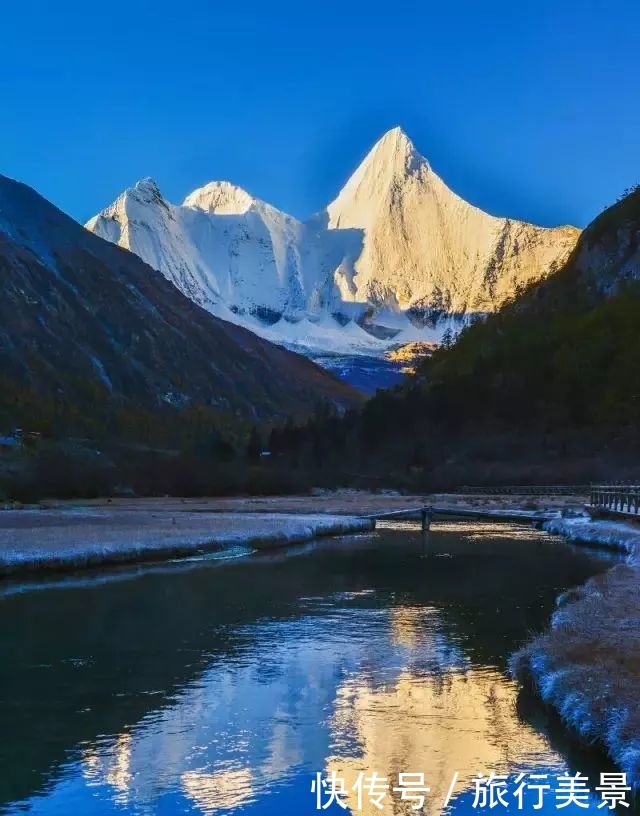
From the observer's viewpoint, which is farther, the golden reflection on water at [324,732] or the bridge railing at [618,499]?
the bridge railing at [618,499]

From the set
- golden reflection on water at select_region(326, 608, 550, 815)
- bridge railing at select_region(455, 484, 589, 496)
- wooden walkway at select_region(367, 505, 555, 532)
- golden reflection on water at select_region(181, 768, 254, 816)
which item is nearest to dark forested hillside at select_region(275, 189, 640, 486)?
bridge railing at select_region(455, 484, 589, 496)

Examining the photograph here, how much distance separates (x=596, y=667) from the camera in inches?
663

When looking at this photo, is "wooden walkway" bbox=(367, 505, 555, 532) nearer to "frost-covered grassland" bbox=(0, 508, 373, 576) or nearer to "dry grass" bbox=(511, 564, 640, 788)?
"frost-covered grassland" bbox=(0, 508, 373, 576)

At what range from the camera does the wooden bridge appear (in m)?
55.2

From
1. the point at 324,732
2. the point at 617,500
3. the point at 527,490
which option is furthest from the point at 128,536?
the point at 527,490

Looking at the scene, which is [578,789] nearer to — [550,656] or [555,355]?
[550,656]

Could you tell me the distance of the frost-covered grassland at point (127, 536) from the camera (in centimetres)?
Result: 3853

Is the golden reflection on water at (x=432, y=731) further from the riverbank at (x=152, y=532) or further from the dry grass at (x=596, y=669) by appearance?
the riverbank at (x=152, y=532)

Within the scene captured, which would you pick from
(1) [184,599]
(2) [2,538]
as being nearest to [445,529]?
(2) [2,538]

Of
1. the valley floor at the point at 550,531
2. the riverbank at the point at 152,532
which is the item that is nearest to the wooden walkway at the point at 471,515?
the riverbank at the point at 152,532

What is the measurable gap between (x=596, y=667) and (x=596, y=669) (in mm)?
146

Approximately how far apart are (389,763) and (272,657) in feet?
24.4

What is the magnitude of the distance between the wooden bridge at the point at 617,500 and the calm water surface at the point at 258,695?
23.6 metres

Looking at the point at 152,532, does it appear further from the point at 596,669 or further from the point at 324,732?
the point at 596,669
